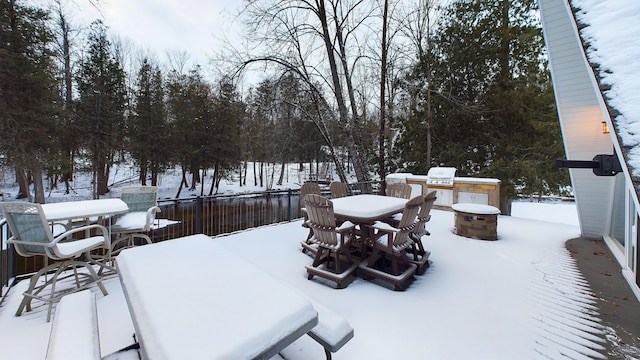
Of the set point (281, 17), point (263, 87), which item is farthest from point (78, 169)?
point (281, 17)

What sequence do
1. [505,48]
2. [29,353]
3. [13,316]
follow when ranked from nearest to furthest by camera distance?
[29,353] → [13,316] → [505,48]

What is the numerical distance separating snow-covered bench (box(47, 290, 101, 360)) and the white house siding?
5.05m

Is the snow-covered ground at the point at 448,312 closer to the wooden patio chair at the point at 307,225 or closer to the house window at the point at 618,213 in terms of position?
the wooden patio chair at the point at 307,225

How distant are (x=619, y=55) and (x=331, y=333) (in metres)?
2.49

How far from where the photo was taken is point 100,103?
1211cm

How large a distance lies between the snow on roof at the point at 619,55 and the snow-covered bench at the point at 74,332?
2454 mm

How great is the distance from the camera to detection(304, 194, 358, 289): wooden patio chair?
282cm

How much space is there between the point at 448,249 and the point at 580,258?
5.66 ft

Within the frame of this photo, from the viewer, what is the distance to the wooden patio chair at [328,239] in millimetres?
2822

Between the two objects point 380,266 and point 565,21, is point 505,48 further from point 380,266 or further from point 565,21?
point 380,266

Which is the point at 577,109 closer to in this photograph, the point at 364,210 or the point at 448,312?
the point at 364,210

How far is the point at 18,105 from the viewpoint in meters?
8.48

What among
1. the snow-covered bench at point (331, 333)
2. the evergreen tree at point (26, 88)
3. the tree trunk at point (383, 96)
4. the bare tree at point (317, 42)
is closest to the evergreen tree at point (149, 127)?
the evergreen tree at point (26, 88)

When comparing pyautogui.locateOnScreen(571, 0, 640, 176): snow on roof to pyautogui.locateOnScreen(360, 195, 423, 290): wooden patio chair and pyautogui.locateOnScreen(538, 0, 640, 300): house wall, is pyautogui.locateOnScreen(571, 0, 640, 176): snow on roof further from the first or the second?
pyautogui.locateOnScreen(360, 195, 423, 290): wooden patio chair
